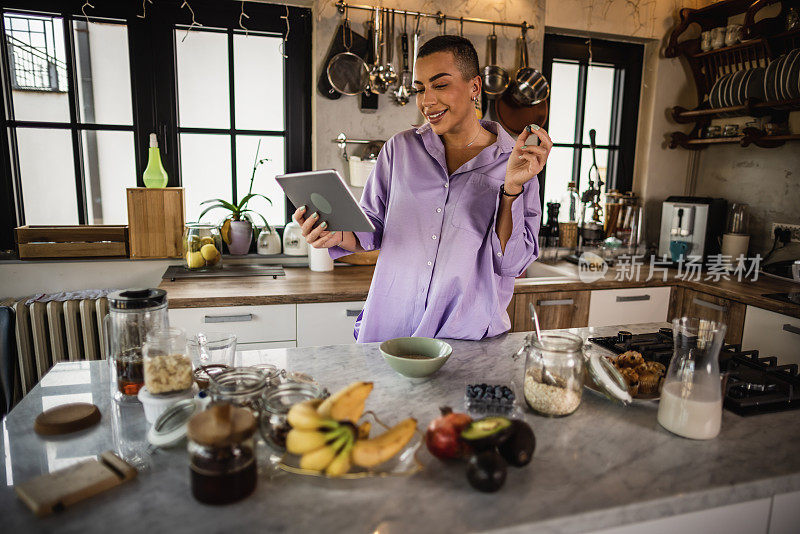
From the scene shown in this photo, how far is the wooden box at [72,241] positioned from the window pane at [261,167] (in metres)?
0.65

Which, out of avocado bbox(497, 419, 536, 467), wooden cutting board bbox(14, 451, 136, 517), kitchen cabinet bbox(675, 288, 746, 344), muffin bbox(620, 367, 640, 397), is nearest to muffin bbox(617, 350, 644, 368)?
muffin bbox(620, 367, 640, 397)

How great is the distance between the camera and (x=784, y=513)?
938 mm

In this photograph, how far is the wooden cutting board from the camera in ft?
2.49

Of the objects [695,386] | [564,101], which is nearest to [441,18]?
[564,101]

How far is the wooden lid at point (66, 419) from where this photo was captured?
97 cm

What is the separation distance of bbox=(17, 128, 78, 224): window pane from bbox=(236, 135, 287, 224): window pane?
812 mm

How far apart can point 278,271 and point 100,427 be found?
1664 mm

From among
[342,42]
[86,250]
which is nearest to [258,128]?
[342,42]

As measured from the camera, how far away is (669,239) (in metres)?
3.19

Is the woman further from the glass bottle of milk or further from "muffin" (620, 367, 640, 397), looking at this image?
the glass bottle of milk

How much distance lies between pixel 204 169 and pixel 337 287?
3.54ft

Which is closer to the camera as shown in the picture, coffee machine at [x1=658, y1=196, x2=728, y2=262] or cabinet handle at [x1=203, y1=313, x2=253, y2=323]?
cabinet handle at [x1=203, y1=313, x2=253, y2=323]

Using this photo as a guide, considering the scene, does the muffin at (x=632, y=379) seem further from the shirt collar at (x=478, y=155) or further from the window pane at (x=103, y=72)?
the window pane at (x=103, y=72)

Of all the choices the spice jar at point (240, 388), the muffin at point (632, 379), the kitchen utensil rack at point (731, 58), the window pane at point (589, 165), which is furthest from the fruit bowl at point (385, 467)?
the window pane at point (589, 165)
